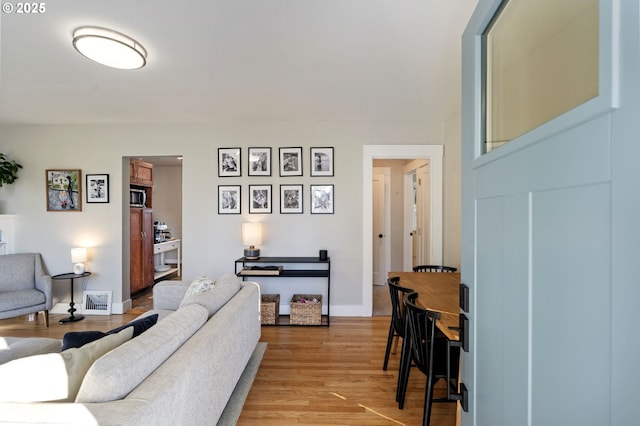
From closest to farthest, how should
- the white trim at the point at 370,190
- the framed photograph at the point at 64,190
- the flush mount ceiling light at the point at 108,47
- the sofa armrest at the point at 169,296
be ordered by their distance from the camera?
the flush mount ceiling light at the point at 108,47 < the sofa armrest at the point at 169,296 < the white trim at the point at 370,190 < the framed photograph at the point at 64,190

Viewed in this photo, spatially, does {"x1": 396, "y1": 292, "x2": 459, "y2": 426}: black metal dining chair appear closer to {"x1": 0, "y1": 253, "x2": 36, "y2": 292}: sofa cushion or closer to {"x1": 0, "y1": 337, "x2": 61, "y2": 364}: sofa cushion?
{"x1": 0, "y1": 337, "x2": 61, "y2": 364}: sofa cushion

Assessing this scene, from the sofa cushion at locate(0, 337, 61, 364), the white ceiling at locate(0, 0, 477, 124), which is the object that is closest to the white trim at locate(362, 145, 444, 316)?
the white ceiling at locate(0, 0, 477, 124)

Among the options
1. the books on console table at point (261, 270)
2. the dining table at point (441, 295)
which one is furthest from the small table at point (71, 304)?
the dining table at point (441, 295)

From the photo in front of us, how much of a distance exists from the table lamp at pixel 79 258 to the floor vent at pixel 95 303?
0.35 metres

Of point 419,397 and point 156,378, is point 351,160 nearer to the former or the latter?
point 419,397

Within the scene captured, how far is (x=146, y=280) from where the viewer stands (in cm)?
479

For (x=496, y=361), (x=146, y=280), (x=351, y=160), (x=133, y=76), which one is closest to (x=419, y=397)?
(x=496, y=361)

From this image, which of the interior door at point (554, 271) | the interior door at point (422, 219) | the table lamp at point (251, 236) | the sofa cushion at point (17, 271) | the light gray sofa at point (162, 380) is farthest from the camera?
the interior door at point (422, 219)

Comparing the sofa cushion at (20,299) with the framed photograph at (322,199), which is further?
the framed photograph at (322,199)

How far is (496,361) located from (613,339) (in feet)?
1.32

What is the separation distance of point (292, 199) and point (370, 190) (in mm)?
1019

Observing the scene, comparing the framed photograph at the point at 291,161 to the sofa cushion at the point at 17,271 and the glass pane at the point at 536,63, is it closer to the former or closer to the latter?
the glass pane at the point at 536,63

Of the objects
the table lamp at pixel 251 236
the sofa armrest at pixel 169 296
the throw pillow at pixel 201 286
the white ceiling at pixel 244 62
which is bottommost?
the sofa armrest at pixel 169 296

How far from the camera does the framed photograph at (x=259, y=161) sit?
146 inches
